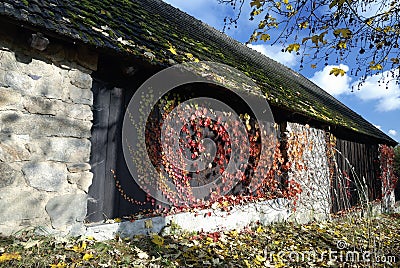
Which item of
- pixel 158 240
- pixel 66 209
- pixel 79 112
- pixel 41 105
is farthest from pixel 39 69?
pixel 158 240

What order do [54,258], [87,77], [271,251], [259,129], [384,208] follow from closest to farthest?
1. [54,258]
2. [87,77]
3. [271,251]
4. [259,129]
5. [384,208]

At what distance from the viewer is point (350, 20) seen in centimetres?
312

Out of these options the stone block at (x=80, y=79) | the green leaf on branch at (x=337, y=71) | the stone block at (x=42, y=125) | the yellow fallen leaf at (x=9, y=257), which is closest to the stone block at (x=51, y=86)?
the stone block at (x=80, y=79)

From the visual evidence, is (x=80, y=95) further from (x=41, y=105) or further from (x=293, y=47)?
(x=293, y=47)

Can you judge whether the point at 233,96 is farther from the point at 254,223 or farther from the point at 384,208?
the point at 384,208

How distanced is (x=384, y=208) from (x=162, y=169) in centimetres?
997

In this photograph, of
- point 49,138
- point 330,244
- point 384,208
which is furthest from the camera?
point 384,208

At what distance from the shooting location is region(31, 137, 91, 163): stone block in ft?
9.88

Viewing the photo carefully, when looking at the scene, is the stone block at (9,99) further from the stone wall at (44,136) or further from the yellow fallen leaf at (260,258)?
the yellow fallen leaf at (260,258)

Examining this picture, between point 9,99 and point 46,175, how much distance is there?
0.83 meters

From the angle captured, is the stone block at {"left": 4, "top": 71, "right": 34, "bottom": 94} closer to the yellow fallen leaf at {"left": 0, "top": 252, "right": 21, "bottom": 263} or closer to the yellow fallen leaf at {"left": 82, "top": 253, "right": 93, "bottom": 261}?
the yellow fallen leaf at {"left": 0, "top": 252, "right": 21, "bottom": 263}

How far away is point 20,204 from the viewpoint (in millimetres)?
2834

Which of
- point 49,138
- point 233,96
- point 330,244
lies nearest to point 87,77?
point 49,138

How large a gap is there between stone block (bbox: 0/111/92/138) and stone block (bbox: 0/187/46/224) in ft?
1.89
